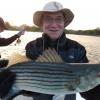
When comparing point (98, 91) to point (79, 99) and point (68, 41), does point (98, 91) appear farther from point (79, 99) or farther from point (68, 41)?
point (79, 99)

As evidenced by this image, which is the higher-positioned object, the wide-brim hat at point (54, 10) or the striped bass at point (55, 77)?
the wide-brim hat at point (54, 10)

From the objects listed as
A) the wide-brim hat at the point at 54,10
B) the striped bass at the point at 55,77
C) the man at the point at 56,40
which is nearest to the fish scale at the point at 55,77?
the striped bass at the point at 55,77

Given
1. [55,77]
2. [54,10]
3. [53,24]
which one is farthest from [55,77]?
[54,10]

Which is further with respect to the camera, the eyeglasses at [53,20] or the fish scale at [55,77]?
the eyeglasses at [53,20]

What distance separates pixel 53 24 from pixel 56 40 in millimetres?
254

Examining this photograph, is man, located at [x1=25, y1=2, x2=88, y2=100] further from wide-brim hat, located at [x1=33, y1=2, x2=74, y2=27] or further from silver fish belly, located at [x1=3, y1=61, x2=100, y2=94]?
silver fish belly, located at [x1=3, y1=61, x2=100, y2=94]

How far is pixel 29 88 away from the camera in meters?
3.34

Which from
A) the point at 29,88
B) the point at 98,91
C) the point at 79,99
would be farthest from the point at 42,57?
the point at 79,99

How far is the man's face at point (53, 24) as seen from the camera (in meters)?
4.23

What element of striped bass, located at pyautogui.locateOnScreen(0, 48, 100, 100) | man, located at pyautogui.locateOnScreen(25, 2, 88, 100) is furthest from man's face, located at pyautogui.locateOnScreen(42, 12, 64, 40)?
striped bass, located at pyautogui.locateOnScreen(0, 48, 100, 100)

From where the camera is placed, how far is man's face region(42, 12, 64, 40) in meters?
4.23

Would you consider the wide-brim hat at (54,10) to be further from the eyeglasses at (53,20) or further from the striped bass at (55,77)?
the striped bass at (55,77)

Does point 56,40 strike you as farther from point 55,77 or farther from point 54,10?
point 55,77

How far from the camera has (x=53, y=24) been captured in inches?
165
